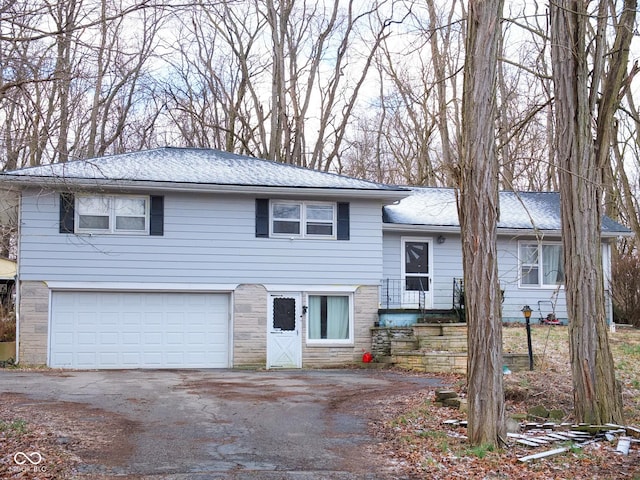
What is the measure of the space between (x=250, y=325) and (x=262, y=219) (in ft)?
8.78

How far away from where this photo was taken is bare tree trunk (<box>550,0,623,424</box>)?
9.94 m

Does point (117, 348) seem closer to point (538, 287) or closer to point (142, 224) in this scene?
point (142, 224)

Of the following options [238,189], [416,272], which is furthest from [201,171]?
[416,272]

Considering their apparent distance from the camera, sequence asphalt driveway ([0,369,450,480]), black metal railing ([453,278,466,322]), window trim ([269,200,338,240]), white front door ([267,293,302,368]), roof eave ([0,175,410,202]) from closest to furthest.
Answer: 1. asphalt driveway ([0,369,450,480])
2. roof eave ([0,175,410,202])
3. white front door ([267,293,302,368])
4. window trim ([269,200,338,240])
5. black metal railing ([453,278,466,322])

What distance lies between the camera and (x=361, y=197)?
19656mm

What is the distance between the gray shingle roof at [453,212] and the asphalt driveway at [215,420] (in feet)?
20.5

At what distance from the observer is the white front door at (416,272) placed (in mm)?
21203

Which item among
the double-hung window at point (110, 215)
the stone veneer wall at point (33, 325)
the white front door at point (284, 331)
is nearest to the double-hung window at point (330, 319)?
the white front door at point (284, 331)

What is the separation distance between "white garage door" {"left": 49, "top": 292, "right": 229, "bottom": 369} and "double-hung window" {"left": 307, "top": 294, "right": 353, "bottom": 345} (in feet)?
7.13

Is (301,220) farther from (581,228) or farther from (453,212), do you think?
(581,228)

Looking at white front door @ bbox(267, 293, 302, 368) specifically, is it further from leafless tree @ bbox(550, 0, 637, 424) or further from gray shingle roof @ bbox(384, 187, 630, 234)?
leafless tree @ bbox(550, 0, 637, 424)

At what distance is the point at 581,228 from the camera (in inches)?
393

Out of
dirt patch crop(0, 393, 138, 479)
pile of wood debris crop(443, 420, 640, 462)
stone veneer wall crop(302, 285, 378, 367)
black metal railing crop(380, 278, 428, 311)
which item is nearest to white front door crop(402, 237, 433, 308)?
black metal railing crop(380, 278, 428, 311)

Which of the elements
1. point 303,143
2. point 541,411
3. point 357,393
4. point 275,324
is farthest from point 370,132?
point 541,411
